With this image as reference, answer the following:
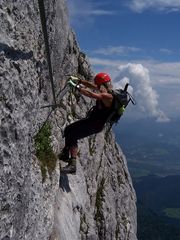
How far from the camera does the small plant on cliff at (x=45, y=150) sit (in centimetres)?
1655

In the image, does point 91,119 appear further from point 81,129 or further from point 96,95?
Result: point 96,95

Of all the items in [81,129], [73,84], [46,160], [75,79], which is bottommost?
[46,160]

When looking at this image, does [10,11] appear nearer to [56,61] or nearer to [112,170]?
[56,61]

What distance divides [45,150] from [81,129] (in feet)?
10.9

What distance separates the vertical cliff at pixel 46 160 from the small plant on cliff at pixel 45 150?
0.33 feet

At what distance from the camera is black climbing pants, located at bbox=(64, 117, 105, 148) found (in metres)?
20.0

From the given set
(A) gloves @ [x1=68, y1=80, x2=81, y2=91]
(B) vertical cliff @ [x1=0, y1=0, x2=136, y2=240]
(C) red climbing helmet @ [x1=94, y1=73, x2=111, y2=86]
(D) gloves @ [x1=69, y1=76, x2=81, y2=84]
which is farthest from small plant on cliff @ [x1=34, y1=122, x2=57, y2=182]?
(C) red climbing helmet @ [x1=94, y1=73, x2=111, y2=86]

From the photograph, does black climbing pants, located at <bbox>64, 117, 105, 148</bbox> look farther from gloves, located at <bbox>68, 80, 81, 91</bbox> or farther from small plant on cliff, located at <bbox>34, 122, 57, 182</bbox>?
gloves, located at <bbox>68, 80, 81, 91</bbox>

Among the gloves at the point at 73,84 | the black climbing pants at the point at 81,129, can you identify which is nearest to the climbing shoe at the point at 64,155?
the black climbing pants at the point at 81,129

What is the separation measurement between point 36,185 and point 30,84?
3613 millimetres

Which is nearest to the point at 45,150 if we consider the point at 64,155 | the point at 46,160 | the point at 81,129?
the point at 46,160

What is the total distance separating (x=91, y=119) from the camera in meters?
20.0

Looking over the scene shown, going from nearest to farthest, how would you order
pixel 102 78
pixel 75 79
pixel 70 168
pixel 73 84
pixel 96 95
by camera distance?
pixel 73 84 → pixel 96 95 → pixel 75 79 → pixel 102 78 → pixel 70 168

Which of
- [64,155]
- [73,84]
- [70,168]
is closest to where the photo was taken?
[73,84]
